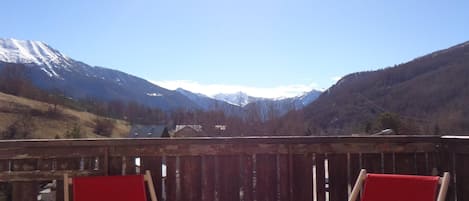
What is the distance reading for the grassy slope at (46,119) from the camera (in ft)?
215

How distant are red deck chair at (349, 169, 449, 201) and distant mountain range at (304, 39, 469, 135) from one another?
49.9 m

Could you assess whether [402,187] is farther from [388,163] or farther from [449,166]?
[449,166]

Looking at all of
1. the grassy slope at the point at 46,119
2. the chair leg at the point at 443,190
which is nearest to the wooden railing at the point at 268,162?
the chair leg at the point at 443,190

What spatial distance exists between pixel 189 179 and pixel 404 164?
74.6 inches

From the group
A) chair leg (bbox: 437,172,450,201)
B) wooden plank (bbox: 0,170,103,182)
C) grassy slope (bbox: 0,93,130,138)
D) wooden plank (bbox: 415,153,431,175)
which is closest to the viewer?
chair leg (bbox: 437,172,450,201)

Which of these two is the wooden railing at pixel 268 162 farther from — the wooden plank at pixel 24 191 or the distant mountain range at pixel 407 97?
the distant mountain range at pixel 407 97

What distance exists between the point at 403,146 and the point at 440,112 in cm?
6826

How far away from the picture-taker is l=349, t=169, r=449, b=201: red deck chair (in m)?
3.49

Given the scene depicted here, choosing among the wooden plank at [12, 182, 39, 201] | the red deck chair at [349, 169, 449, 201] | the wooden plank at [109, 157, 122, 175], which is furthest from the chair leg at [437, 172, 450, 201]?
the wooden plank at [12, 182, 39, 201]

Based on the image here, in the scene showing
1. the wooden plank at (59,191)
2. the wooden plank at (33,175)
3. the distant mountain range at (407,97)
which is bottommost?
the wooden plank at (59,191)

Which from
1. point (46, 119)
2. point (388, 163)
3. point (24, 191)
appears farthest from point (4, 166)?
point (46, 119)

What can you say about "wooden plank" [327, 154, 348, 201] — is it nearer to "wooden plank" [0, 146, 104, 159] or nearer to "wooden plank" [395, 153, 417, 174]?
"wooden plank" [395, 153, 417, 174]

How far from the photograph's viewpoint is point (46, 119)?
241 feet

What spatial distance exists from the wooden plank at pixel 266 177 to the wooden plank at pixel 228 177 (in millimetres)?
175
